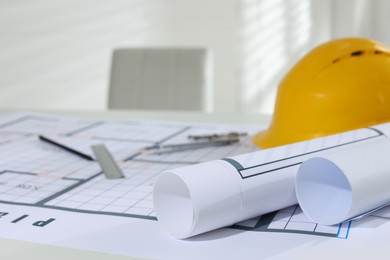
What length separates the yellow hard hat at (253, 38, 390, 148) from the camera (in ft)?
2.80

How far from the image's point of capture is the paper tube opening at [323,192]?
0.59m

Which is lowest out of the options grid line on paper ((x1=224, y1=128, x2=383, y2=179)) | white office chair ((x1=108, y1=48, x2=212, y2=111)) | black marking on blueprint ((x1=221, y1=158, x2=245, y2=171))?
white office chair ((x1=108, y1=48, x2=212, y2=111))

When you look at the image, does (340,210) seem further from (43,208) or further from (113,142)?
(113,142)

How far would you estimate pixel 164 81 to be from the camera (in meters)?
1.81

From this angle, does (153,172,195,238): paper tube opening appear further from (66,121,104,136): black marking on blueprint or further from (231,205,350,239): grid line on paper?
(66,121,104,136): black marking on blueprint

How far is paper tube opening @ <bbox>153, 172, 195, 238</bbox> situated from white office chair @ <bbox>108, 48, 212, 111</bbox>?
1171 mm

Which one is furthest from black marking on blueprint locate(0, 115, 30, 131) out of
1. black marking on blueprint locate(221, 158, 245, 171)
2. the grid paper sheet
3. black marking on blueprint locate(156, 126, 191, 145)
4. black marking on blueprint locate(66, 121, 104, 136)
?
black marking on blueprint locate(221, 158, 245, 171)

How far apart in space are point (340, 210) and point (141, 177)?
31cm

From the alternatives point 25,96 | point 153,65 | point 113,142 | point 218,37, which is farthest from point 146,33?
point 113,142

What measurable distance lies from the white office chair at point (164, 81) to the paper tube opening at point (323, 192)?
45.3 inches

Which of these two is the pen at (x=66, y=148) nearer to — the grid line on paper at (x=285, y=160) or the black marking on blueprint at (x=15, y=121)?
the black marking on blueprint at (x=15, y=121)

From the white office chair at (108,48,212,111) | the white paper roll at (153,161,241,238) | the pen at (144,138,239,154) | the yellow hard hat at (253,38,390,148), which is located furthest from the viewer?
the white office chair at (108,48,212,111)

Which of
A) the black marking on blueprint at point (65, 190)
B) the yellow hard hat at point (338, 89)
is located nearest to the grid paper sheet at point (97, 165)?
the black marking on blueprint at point (65, 190)

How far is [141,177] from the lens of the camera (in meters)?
0.80
